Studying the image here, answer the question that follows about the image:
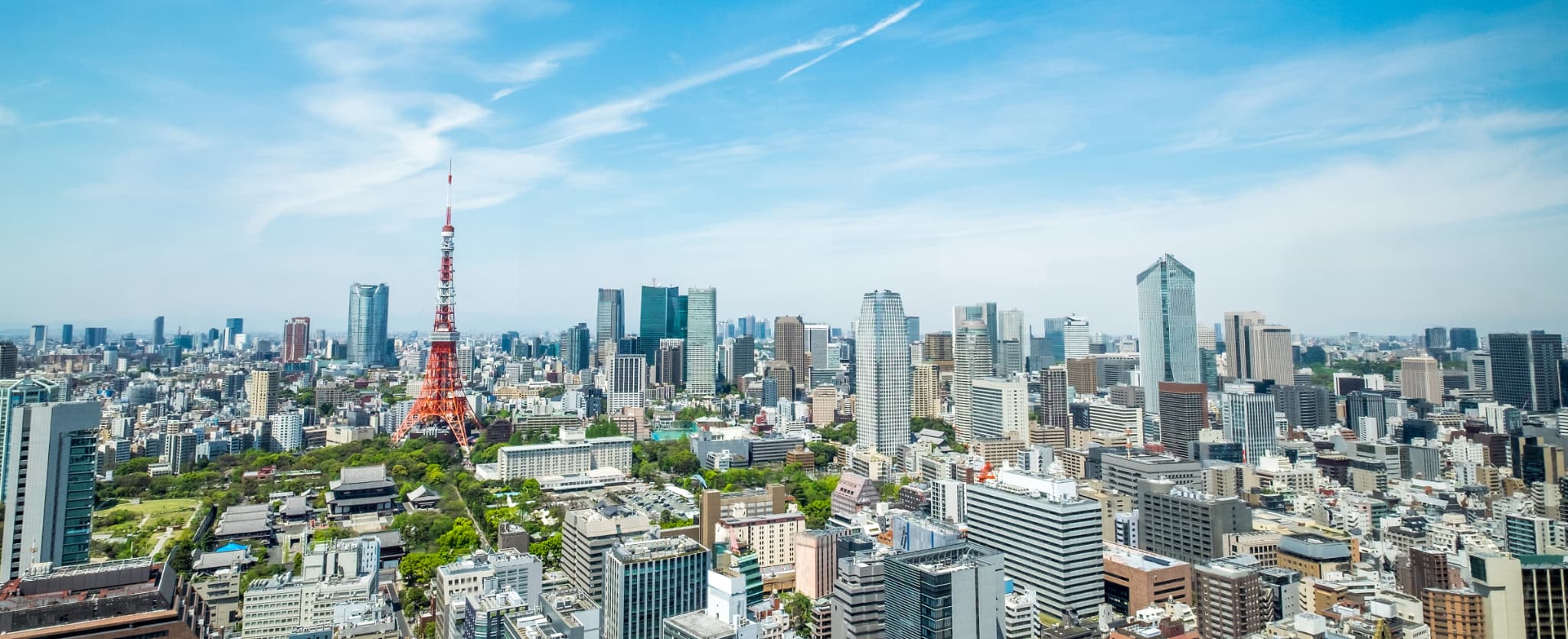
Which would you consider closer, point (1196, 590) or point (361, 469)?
point (1196, 590)

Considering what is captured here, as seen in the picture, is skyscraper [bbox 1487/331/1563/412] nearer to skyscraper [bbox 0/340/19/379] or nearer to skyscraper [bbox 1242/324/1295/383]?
skyscraper [bbox 1242/324/1295/383]

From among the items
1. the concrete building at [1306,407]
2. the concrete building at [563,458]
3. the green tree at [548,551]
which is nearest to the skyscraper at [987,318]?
the concrete building at [1306,407]

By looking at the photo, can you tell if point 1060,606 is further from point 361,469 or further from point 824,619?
point 361,469

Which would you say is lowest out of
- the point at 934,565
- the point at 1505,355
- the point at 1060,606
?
the point at 1060,606

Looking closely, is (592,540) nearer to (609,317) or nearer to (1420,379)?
(1420,379)

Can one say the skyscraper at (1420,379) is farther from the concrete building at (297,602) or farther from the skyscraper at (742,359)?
the concrete building at (297,602)

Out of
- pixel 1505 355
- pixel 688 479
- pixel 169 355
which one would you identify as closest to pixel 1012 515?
pixel 688 479

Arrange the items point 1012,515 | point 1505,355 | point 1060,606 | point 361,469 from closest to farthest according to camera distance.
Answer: point 1060,606 < point 1012,515 < point 361,469 < point 1505,355

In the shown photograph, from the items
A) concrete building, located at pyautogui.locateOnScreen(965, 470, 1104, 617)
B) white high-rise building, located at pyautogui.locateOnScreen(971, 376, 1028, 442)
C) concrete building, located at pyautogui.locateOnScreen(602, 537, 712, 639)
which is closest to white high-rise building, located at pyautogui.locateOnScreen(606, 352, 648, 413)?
white high-rise building, located at pyautogui.locateOnScreen(971, 376, 1028, 442)
